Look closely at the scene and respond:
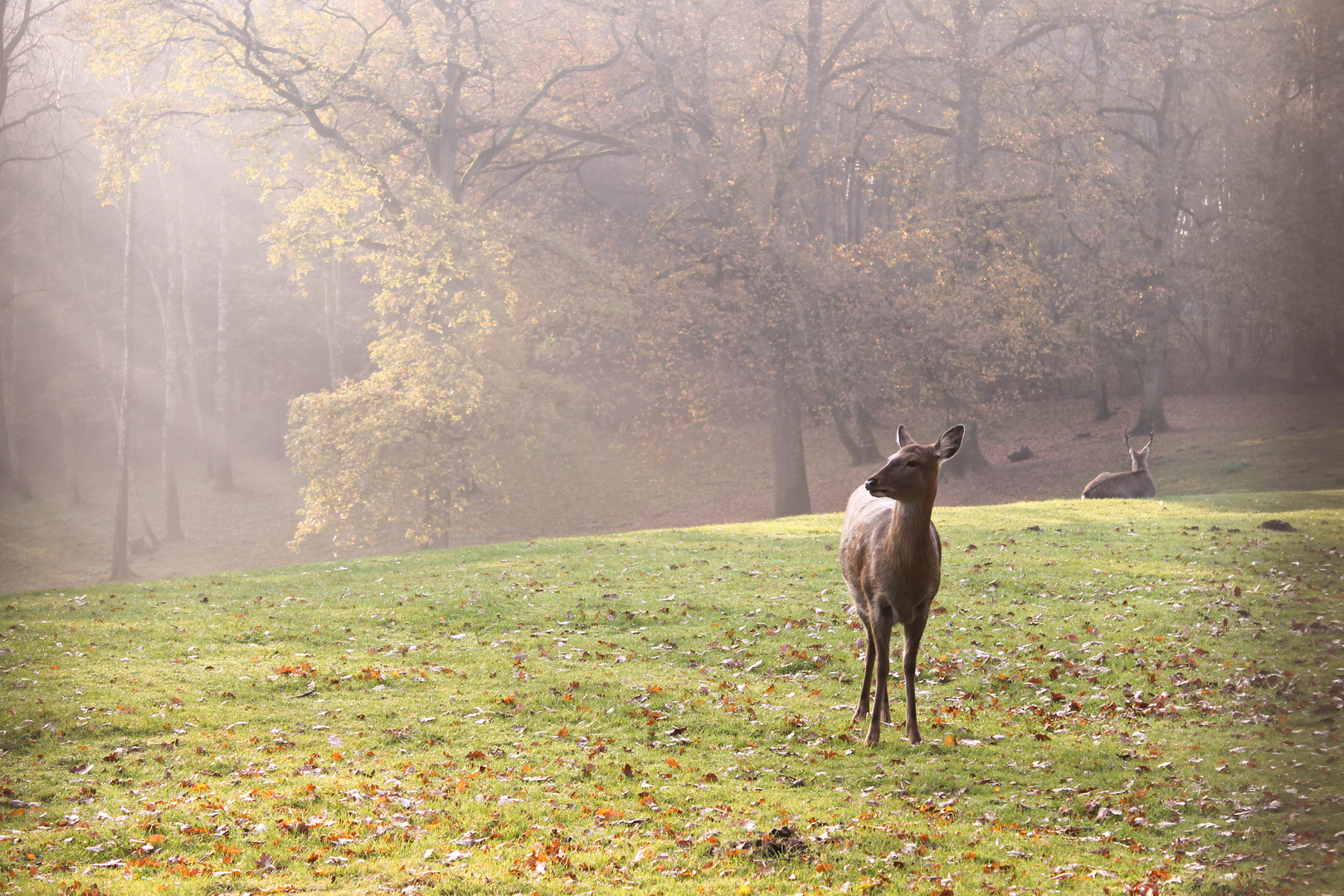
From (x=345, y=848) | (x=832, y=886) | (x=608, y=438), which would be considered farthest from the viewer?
(x=608, y=438)

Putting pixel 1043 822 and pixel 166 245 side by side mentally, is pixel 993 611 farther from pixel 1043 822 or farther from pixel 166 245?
pixel 166 245

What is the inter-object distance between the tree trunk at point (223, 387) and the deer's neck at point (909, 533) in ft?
153

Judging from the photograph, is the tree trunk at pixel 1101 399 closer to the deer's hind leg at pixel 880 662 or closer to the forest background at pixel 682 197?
the forest background at pixel 682 197

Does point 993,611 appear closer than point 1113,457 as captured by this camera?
Yes

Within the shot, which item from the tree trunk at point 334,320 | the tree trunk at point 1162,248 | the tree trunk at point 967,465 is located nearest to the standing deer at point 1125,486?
the tree trunk at point 967,465

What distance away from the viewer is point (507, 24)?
108 feet

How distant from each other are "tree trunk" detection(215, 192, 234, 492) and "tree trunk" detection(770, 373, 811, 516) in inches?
1203

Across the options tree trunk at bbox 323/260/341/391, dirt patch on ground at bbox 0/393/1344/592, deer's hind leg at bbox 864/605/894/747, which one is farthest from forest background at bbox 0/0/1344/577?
deer's hind leg at bbox 864/605/894/747

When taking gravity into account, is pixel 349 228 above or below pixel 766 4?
below

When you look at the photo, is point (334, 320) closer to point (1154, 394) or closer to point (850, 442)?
point (850, 442)

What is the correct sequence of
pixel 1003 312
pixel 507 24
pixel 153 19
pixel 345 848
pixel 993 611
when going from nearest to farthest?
pixel 345 848 → pixel 993 611 → pixel 153 19 → pixel 1003 312 → pixel 507 24

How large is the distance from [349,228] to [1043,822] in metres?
28.7

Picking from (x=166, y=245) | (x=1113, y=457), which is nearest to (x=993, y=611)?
(x=1113, y=457)

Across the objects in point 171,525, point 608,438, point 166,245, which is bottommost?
point 171,525
